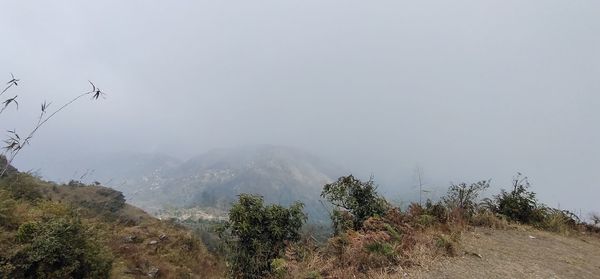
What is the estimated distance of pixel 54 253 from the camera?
372 inches

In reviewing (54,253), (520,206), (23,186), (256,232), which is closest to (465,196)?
(520,206)

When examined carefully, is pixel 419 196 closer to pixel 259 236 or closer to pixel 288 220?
pixel 288 220

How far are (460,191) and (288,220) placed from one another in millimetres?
6064

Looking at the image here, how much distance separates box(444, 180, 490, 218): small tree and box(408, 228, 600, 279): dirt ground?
1.52 meters

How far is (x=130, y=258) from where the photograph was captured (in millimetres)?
21016

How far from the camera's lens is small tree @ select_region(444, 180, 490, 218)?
13648 millimetres

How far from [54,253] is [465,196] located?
12.3 meters

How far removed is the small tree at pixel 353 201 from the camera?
12188mm

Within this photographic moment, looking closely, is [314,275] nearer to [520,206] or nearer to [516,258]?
[516,258]

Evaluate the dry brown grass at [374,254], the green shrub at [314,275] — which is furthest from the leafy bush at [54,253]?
the green shrub at [314,275]

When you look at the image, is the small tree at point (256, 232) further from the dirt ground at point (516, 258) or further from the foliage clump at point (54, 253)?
the dirt ground at point (516, 258)

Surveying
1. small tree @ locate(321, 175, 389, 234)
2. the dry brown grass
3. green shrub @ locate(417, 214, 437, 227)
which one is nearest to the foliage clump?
the dry brown grass

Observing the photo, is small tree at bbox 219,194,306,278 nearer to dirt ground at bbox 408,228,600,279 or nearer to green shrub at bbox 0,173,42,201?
dirt ground at bbox 408,228,600,279

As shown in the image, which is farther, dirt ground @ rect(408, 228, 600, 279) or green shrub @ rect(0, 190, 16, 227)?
green shrub @ rect(0, 190, 16, 227)
